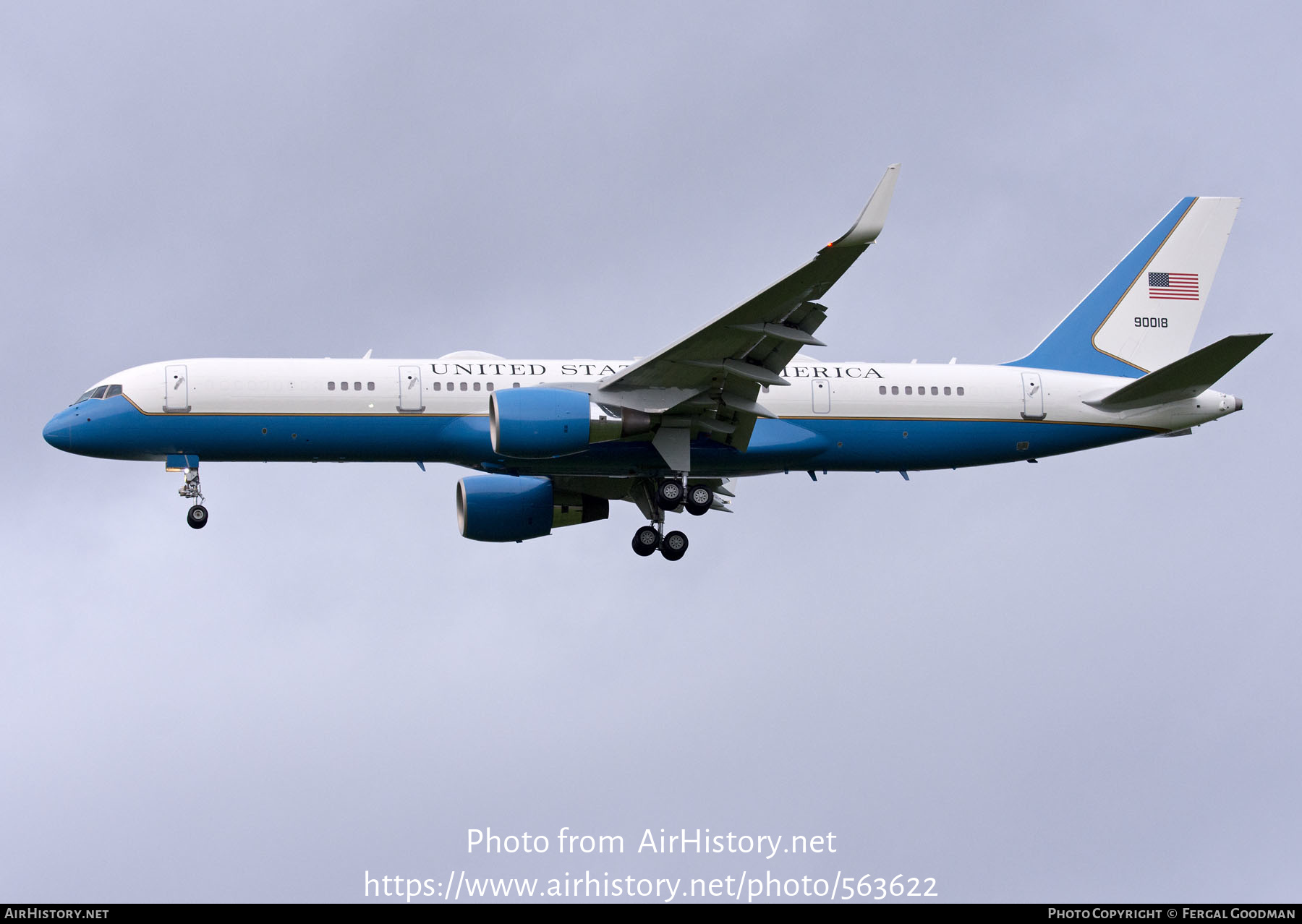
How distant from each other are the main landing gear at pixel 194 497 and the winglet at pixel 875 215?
18.1 metres

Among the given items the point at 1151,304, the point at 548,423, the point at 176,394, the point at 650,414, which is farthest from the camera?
the point at 1151,304

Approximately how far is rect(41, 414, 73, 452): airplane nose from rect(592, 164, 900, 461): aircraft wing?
13271mm

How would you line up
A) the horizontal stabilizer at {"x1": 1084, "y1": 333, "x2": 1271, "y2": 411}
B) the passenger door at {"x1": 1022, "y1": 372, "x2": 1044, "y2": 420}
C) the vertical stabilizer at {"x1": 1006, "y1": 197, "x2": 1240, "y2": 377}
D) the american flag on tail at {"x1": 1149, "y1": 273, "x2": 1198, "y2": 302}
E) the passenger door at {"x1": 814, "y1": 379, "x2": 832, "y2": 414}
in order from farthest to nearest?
the american flag on tail at {"x1": 1149, "y1": 273, "x2": 1198, "y2": 302}, the vertical stabilizer at {"x1": 1006, "y1": 197, "x2": 1240, "y2": 377}, the passenger door at {"x1": 1022, "y1": 372, "x2": 1044, "y2": 420}, the passenger door at {"x1": 814, "y1": 379, "x2": 832, "y2": 414}, the horizontal stabilizer at {"x1": 1084, "y1": 333, "x2": 1271, "y2": 411}

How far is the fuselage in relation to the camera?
4422 cm

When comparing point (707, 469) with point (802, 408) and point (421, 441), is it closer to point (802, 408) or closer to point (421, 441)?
point (802, 408)

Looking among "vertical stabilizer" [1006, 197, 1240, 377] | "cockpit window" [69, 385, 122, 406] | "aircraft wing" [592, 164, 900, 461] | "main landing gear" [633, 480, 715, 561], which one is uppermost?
"vertical stabilizer" [1006, 197, 1240, 377]

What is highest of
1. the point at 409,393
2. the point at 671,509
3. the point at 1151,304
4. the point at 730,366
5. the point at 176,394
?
the point at 1151,304

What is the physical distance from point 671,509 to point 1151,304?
631 inches

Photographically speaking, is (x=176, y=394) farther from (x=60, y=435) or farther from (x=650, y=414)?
(x=650, y=414)

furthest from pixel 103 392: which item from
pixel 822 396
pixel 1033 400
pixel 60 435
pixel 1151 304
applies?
pixel 1151 304

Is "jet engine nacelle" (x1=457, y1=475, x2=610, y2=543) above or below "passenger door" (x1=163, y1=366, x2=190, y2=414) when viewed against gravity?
below

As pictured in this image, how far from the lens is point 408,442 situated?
146 ft

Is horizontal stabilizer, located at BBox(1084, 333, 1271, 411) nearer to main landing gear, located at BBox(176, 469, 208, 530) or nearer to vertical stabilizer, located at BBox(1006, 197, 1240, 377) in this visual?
vertical stabilizer, located at BBox(1006, 197, 1240, 377)

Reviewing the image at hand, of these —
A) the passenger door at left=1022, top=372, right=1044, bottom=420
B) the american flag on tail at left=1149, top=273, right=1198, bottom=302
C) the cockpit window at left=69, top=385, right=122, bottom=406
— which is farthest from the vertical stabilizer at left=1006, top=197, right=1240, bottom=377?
the cockpit window at left=69, top=385, right=122, bottom=406
